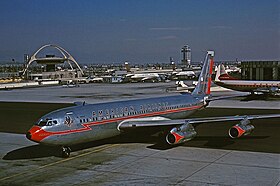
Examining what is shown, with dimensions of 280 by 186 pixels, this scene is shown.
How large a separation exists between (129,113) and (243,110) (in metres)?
31.2

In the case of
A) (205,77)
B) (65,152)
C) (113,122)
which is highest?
(205,77)

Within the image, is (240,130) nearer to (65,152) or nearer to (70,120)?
(70,120)

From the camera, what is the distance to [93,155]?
28.0 meters

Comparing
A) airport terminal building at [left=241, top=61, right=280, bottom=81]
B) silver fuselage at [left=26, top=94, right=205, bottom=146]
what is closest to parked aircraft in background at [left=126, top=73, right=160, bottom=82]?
airport terminal building at [left=241, top=61, right=280, bottom=81]

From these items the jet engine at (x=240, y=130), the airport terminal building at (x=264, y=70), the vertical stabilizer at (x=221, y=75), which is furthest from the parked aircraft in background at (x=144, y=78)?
the jet engine at (x=240, y=130)

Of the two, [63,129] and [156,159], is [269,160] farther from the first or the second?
[63,129]

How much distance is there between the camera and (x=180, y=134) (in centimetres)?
2781

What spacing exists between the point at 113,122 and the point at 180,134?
5.73 meters

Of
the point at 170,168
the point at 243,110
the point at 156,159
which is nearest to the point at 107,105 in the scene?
the point at 156,159

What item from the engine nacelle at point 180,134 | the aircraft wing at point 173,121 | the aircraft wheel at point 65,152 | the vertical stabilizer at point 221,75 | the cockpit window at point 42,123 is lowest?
the aircraft wheel at point 65,152

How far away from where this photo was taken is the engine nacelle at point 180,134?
27.7 meters

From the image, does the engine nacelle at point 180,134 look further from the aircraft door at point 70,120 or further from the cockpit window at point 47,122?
the cockpit window at point 47,122

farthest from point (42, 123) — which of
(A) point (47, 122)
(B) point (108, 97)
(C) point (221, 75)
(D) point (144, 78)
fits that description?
(D) point (144, 78)

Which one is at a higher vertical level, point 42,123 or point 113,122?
point 42,123
